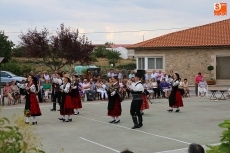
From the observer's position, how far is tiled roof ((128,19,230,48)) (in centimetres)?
3384

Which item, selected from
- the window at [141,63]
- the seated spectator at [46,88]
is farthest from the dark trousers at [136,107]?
the window at [141,63]

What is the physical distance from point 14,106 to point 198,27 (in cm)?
2342

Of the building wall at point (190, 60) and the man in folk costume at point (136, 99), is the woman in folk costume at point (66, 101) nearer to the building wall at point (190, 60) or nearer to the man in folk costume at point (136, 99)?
the man in folk costume at point (136, 99)

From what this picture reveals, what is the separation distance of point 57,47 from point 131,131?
22825 mm

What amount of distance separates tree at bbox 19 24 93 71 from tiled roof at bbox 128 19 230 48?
15.0ft

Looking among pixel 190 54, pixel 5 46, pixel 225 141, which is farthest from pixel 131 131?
pixel 5 46

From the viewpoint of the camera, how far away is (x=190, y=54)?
33.7 m

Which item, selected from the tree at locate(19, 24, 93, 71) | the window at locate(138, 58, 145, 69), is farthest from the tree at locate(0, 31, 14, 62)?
the window at locate(138, 58, 145, 69)

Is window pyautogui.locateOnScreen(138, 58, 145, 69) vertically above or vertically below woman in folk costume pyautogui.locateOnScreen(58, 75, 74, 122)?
above

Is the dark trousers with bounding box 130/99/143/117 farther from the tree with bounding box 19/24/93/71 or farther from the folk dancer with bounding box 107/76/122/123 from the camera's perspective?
the tree with bounding box 19/24/93/71

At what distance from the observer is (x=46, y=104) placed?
21.3m

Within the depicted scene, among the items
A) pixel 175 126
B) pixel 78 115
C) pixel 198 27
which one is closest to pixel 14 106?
pixel 78 115

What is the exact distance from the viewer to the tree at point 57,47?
3422 cm

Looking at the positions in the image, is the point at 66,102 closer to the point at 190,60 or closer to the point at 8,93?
the point at 8,93
